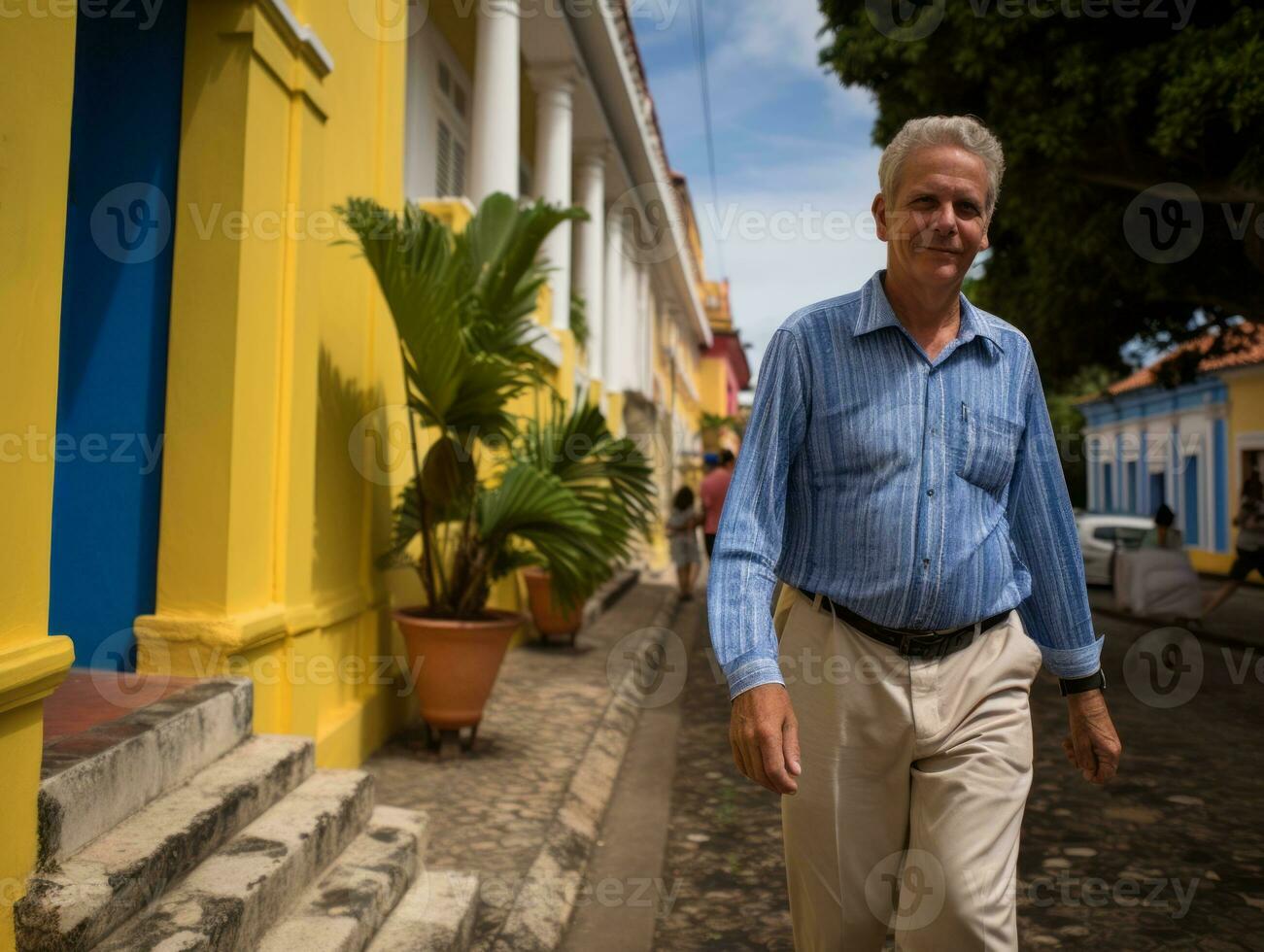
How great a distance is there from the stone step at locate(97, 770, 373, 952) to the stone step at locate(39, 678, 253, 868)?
25 cm

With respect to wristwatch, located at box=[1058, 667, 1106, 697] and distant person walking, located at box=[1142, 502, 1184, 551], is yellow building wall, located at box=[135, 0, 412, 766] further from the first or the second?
distant person walking, located at box=[1142, 502, 1184, 551]

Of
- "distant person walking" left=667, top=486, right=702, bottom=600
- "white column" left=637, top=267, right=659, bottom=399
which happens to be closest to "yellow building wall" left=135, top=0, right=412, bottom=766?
"distant person walking" left=667, top=486, right=702, bottom=600

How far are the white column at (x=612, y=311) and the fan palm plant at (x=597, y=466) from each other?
8.72m

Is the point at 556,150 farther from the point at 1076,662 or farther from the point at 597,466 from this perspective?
the point at 1076,662

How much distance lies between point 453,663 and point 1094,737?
3447 millimetres

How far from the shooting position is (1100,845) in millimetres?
4379

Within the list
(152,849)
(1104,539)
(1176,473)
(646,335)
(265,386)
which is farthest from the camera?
(1176,473)

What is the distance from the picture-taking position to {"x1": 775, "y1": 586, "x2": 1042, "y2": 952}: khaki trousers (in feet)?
6.63

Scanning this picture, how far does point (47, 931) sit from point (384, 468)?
360 cm

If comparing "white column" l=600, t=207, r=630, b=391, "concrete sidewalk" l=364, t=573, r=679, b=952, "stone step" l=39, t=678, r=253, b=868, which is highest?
"white column" l=600, t=207, r=630, b=391

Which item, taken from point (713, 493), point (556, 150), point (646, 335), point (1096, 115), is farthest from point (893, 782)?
point (646, 335)

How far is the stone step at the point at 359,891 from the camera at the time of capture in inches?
108

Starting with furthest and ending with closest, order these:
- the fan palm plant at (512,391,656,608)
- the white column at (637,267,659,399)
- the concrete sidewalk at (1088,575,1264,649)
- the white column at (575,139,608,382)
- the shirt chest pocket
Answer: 1. the white column at (637,267,659,399)
2. the white column at (575,139,608,382)
3. the concrete sidewalk at (1088,575,1264,649)
4. the fan palm plant at (512,391,656,608)
5. the shirt chest pocket

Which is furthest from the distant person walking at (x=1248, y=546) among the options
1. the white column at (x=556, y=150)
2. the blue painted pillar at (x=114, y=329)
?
the blue painted pillar at (x=114, y=329)
